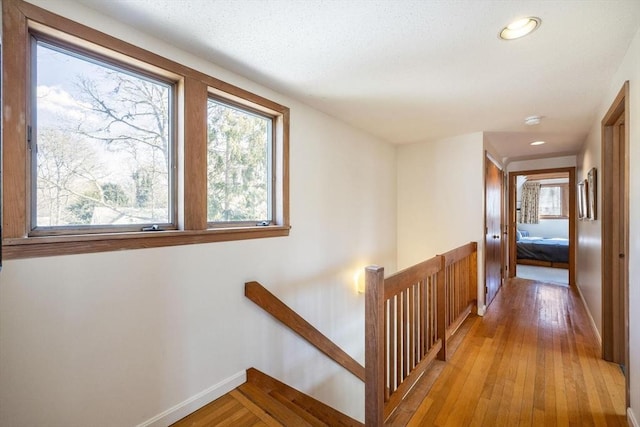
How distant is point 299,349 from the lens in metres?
2.62

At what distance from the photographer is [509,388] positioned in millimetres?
2072

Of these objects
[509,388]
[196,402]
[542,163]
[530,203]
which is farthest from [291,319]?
[530,203]

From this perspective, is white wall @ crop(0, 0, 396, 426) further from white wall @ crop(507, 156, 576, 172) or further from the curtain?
the curtain

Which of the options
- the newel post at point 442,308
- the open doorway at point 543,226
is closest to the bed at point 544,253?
the open doorway at point 543,226

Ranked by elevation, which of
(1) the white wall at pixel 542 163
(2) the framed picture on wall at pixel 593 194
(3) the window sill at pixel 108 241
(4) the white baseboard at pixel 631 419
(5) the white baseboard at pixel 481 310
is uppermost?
(1) the white wall at pixel 542 163

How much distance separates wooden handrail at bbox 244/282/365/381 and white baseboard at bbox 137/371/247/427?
49cm

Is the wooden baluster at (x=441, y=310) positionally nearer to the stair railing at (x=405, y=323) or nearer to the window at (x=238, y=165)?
the stair railing at (x=405, y=323)

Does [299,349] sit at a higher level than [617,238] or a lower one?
lower

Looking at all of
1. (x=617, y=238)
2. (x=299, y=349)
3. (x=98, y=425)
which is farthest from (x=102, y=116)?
(x=617, y=238)

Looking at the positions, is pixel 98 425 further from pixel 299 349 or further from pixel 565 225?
pixel 565 225

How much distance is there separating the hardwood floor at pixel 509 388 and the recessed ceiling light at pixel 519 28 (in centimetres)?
227

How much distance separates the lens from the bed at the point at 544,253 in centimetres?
650

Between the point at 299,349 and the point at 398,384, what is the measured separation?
38.8 inches

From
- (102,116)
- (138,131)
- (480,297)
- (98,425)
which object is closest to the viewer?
(98,425)
